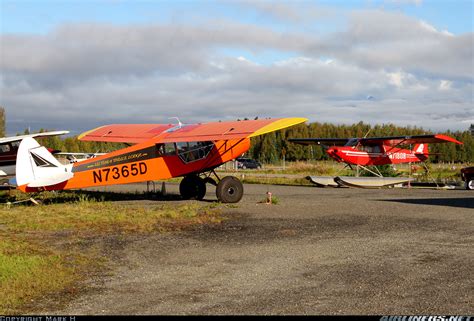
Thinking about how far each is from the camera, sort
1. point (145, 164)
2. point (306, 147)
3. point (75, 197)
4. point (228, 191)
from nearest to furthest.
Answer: point (145, 164) < point (228, 191) < point (75, 197) < point (306, 147)

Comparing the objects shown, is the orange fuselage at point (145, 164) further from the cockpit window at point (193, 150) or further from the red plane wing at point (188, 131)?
the red plane wing at point (188, 131)

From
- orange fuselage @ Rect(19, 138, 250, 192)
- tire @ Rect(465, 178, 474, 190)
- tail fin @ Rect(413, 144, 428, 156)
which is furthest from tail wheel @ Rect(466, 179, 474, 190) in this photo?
orange fuselage @ Rect(19, 138, 250, 192)

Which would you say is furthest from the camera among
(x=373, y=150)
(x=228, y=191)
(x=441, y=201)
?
(x=373, y=150)

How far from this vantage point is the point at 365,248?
9141 mm

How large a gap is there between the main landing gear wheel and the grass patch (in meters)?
1.53

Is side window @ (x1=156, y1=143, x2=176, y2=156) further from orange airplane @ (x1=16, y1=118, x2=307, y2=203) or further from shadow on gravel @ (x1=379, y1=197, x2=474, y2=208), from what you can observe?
shadow on gravel @ (x1=379, y1=197, x2=474, y2=208)

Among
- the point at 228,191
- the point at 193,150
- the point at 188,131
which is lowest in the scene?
the point at 228,191

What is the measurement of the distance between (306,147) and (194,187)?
65.8 meters

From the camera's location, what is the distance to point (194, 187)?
18797mm

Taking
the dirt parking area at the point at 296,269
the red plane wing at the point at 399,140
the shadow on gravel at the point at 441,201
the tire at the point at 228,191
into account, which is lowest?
the shadow on gravel at the point at 441,201

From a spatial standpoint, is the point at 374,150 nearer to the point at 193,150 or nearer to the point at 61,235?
the point at 193,150

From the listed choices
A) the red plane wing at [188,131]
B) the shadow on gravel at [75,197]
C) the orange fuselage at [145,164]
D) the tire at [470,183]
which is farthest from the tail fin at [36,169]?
the tire at [470,183]

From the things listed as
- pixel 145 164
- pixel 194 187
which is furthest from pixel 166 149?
pixel 194 187

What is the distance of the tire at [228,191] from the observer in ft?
55.3
